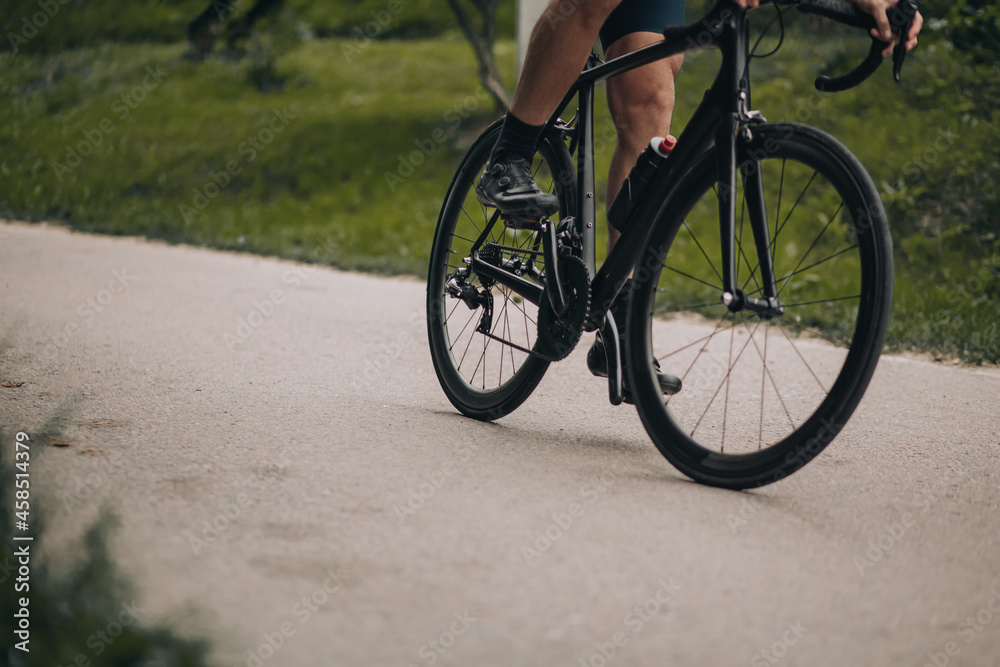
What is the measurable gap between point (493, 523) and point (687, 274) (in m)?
1.35

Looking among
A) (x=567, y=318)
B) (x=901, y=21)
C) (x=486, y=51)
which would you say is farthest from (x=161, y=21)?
(x=901, y=21)

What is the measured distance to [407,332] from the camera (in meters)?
4.96

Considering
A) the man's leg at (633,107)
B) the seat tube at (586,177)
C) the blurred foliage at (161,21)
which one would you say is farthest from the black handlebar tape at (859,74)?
the blurred foliage at (161,21)

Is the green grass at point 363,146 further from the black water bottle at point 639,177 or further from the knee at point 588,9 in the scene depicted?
the knee at point 588,9

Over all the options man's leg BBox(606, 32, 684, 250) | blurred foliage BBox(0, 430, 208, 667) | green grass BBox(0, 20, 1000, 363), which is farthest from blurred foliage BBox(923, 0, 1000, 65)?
blurred foliage BBox(0, 430, 208, 667)

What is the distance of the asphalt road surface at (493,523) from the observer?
1621 millimetres

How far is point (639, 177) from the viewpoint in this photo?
8.77 ft

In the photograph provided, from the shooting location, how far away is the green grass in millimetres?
7812

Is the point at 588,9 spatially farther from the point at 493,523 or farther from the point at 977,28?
the point at 977,28

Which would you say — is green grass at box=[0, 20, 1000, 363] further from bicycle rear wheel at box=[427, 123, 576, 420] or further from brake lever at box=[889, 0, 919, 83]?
brake lever at box=[889, 0, 919, 83]

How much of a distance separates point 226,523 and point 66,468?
547mm

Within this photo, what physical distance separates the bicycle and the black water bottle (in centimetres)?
2

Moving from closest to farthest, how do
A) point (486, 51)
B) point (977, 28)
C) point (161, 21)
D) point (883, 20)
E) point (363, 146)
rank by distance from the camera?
1. point (883, 20)
2. point (977, 28)
3. point (486, 51)
4. point (363, 146)
5. point (161, 21)

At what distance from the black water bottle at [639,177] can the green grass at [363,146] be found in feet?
9.24
